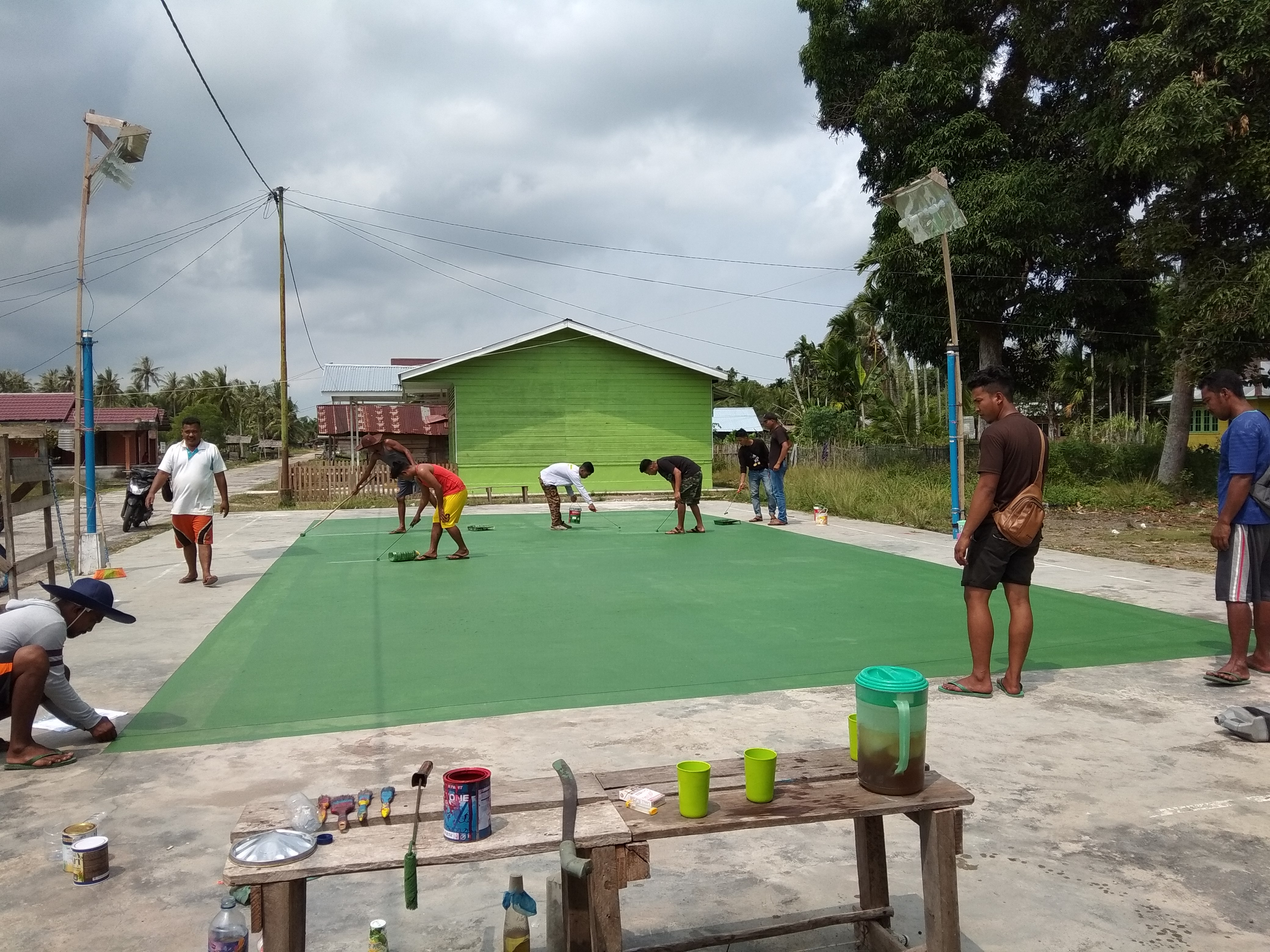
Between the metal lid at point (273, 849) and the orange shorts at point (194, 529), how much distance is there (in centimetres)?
829

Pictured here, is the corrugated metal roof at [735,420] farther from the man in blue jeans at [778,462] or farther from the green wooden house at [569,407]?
the man in blue jeans at [778,462]

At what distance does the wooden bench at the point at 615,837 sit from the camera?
2262mm

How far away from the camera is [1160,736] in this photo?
4.88 m

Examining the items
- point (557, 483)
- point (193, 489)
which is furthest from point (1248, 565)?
point (557, 483)

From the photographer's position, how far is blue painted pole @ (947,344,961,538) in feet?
38.2

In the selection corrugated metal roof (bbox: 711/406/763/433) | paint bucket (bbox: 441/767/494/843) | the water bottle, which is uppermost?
corrugated metal roof (bbox: 711/406/763/433)

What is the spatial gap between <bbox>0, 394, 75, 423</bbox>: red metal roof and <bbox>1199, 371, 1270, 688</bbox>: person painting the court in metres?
43.8

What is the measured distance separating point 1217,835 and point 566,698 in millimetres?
3391

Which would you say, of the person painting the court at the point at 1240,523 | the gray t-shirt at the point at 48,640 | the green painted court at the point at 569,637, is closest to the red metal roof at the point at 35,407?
the green painted court at the point at 569,637

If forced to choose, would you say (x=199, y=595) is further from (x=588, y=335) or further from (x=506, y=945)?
(x=588, y=335)

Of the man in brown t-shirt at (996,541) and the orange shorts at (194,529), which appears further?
the orange shorts at (194,529)

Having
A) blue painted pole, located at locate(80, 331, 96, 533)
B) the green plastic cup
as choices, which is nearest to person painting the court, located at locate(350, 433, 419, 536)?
blue painted pole, located at locate(80, 331, 96, 533)

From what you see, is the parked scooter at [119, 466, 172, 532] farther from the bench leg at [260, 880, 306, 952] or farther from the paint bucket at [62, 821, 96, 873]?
the bench leg at [260, 880, 306, 952]

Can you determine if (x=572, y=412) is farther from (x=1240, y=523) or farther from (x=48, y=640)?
(x=48, y=640)
